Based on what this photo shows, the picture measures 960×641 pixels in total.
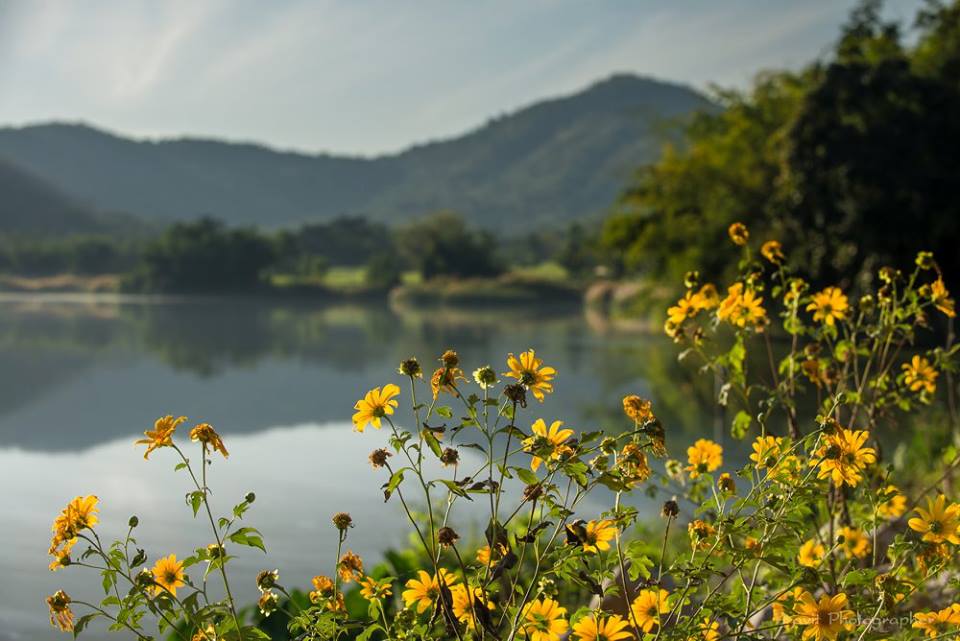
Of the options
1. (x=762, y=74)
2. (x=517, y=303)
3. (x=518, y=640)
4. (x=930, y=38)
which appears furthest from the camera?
(x=517, y=303)

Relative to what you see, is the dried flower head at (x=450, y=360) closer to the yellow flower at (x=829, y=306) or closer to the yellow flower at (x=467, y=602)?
the yellow flower at (x=467, y=602)

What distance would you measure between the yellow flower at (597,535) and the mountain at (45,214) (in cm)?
6225

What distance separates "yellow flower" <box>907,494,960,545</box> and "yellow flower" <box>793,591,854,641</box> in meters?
0.13

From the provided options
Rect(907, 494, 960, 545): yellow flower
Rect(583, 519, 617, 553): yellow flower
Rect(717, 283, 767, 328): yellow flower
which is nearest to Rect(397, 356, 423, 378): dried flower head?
Rect(583, 519, 617, 553): yellow flower

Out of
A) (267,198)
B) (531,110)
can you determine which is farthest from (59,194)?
(531,110)

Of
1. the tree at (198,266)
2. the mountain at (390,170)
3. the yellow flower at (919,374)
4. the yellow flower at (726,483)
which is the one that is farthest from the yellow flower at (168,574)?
the mountain at (390,170)

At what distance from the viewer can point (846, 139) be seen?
34.1 feet

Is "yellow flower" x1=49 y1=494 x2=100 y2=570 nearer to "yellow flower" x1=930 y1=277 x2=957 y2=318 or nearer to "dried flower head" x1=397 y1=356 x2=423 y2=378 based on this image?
"dried flower head" x1=397 y1=356 x2=423 y2=378

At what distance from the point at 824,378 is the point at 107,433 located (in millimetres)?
5468

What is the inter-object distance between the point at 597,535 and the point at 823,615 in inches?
9.9

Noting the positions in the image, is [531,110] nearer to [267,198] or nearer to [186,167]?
[267,198]

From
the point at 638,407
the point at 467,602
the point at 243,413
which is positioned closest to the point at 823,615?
the point at 638,407

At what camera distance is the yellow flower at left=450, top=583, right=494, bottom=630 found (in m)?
1.06

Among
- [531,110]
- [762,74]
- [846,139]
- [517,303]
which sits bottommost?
[517,303]
